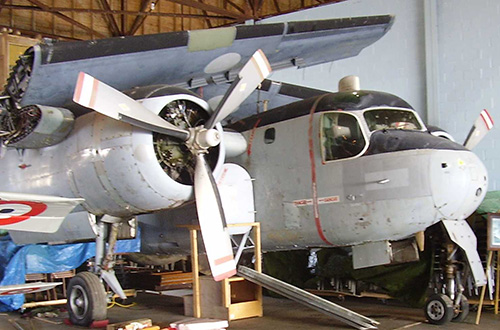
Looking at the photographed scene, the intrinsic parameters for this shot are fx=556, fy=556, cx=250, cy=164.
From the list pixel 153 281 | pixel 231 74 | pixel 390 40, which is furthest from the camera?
pixel 390 40

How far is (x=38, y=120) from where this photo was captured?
22.1 feet

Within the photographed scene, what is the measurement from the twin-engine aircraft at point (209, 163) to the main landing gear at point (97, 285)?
18 millimetres

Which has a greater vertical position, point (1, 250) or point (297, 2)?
point (297, 2)

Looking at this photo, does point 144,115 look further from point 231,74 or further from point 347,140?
point 231,74

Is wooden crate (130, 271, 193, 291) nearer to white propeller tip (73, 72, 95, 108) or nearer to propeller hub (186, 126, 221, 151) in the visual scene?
propeller hub (186, 126, 221, 151)

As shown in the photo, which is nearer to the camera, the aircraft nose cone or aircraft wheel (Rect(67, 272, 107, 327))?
the aircraft nose cone

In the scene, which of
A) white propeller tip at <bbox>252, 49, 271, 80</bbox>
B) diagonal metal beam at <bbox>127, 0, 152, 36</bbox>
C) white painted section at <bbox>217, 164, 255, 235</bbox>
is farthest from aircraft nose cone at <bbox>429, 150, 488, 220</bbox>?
diagonal metal beam at <bbox>127, 0, 152, 36</bbox>

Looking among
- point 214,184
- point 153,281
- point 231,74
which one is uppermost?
point 231,74

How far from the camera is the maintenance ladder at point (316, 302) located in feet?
21.2

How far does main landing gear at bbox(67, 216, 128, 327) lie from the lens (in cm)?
696

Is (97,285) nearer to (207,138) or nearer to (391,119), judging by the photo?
(207,138)

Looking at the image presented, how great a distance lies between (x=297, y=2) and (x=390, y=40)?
5212 millimetres

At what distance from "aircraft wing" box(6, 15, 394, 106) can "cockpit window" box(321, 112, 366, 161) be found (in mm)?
1840

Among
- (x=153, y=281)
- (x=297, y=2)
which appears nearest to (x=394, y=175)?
(x=153, y=281)
